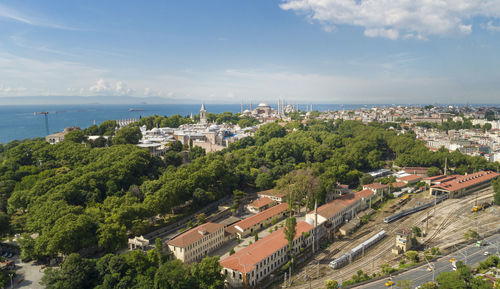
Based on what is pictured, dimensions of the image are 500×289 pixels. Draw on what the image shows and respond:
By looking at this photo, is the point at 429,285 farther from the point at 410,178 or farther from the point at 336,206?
the point at 410,178

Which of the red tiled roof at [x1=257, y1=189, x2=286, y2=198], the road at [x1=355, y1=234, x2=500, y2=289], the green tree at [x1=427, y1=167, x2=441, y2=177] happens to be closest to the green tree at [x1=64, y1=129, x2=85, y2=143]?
the red tiled roof at [x1=257, y1=189, x2=286, y2=198]

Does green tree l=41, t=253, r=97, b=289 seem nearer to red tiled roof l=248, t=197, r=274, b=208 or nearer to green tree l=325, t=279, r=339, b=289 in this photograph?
green tree l=325, t=279, r=339, b=289

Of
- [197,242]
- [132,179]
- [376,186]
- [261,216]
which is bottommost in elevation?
[261,216]

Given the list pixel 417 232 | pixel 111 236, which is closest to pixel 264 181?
pixel 417 232

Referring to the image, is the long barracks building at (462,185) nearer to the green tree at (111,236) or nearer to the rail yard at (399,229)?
the rail yard at (399,229)

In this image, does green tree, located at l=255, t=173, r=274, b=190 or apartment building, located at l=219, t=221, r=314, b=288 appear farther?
green tree, located at l=255, t=173, r=274, b=190

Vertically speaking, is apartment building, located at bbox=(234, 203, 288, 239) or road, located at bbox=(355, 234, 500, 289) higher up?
apartment building, located at bbox=(234, 203, 288, 239)

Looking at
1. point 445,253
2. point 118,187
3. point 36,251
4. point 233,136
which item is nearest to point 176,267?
point 36,251
